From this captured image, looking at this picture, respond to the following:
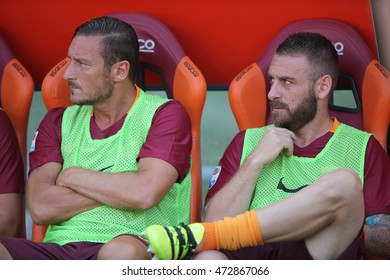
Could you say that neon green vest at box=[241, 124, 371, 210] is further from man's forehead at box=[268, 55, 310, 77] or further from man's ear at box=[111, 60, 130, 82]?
man's ear at box=[111, 60, 130, 82]

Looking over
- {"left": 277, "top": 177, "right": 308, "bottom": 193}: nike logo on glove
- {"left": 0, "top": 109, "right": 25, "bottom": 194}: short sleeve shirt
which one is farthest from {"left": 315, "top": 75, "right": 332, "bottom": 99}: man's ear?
{"left": 0, "top": 109, "right": 25, "bottom": 194}: short sleeve shirt

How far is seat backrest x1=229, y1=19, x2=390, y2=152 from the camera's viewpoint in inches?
139

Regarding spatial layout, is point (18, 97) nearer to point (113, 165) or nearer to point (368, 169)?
point (113, 165)

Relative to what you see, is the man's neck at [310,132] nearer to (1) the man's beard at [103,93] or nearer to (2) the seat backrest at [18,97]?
(1) the man's beard at [103,93]

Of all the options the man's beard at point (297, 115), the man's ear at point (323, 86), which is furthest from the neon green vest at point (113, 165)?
the man's ear at point (323, 86)

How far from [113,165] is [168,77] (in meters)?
0.51

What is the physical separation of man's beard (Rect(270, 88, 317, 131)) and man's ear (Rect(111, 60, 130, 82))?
1.61 ft

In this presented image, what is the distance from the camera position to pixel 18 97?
366cm

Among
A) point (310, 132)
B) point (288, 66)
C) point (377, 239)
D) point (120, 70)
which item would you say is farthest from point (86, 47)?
point (377, 239)

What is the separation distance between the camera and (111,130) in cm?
337

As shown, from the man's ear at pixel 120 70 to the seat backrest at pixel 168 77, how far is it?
25cm

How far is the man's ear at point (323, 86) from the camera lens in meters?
3.39
